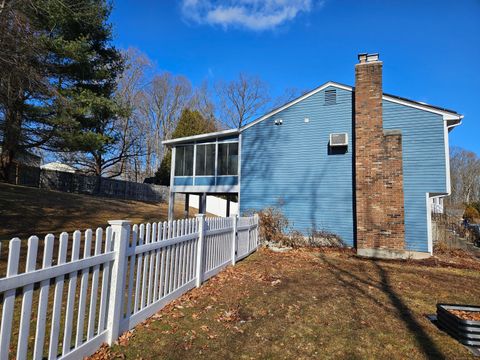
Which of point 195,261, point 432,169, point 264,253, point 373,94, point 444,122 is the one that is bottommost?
point 264,253

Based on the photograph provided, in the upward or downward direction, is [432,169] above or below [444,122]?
below

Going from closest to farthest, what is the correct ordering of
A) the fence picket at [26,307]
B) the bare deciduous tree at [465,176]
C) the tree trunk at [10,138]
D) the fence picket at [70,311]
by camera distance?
1. the fence picket at [26,307]
2. the fence picket at [70,311]
3. the tree trunk at [10,138]
4. the bare deciduous tree at [465,176]

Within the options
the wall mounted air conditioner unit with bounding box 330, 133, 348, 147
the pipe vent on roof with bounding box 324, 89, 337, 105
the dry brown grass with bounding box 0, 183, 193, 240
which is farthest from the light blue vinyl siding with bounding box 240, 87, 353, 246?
the dry brown grass with bounding box 0, 183, 193, 240

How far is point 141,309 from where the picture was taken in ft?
12.5

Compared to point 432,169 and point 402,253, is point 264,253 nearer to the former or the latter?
point 402,253

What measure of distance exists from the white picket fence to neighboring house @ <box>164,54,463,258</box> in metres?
6.77

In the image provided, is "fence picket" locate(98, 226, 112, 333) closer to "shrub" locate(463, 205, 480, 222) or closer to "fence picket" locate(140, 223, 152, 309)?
"fence picket" locate(140, 223, 152, 309)

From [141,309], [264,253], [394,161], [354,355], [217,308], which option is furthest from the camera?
[394,161]


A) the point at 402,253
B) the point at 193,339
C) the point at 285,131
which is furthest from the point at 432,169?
the point at 193,339

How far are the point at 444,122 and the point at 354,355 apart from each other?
390 inches

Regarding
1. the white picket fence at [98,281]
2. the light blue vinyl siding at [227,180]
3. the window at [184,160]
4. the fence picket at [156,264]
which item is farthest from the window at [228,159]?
the fence picket at [156,264]

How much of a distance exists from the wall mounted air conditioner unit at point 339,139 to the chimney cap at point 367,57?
279 cm

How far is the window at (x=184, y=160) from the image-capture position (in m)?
16.2

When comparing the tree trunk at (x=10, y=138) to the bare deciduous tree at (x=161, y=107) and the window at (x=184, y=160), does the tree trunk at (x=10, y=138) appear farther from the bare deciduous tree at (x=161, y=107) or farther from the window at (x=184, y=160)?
the bare deciduous tree at (x=161, y=107)
